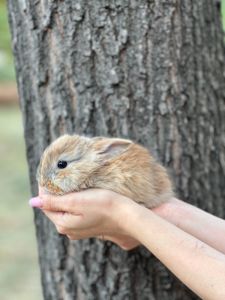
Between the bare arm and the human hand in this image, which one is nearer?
the bare arm

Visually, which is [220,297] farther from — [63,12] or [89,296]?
[63,12]

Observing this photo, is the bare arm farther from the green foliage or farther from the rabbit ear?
the green foliage

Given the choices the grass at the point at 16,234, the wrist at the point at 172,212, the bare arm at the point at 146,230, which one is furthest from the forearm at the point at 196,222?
the grass at the point at 16,234

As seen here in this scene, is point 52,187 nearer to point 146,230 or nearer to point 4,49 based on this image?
point 146,230

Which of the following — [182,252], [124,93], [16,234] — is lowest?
[16,234]

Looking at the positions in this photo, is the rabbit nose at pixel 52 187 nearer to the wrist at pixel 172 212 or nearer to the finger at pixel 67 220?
the finger at pixel 67 220

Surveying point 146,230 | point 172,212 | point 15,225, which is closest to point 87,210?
point 146,230

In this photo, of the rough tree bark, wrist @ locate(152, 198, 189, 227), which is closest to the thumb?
wrist @ locate(152, 198, 189, 227)

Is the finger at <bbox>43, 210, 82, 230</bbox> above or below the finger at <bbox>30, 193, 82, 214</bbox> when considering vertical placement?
below

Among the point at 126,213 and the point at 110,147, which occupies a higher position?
the point at 110,147
